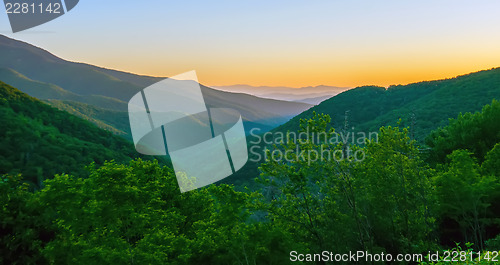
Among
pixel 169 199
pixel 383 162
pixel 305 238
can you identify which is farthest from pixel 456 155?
pixel 169 199

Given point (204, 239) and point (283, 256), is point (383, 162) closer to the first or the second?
point (283, 256)

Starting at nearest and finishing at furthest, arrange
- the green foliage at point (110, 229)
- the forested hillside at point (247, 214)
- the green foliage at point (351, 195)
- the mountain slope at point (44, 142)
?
the green foliage at point (110, 229)
the forested hillside at point (247, 214)
the green foliage at point (351, 195)
the mountain slope at point (44, 142)

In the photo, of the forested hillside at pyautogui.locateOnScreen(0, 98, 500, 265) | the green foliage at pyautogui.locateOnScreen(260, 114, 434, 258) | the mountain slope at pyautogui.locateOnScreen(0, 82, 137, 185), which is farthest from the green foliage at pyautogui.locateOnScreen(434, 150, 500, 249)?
the mountain slope at pyautogui.locateOnScreen(0, 82, 137, 185)

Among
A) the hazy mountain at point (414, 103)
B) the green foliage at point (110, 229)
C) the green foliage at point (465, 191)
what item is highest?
the green foliage at point (110, 229)

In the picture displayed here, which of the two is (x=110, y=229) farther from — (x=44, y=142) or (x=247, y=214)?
(x=44, y=142)

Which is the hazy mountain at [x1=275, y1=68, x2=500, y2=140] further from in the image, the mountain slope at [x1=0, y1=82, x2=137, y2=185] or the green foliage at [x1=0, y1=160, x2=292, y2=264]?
the mountain slope at [x1=0, y1=82, x2=137, y2=185]

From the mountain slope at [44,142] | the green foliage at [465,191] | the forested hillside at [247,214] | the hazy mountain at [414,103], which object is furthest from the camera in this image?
the hazy mountain at [414,103]

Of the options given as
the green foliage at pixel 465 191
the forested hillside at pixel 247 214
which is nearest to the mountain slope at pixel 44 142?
Answer: the forested hillside at pixel 247 214

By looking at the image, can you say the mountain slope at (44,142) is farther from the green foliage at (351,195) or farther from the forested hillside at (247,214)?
the green foliage at (351,195)
